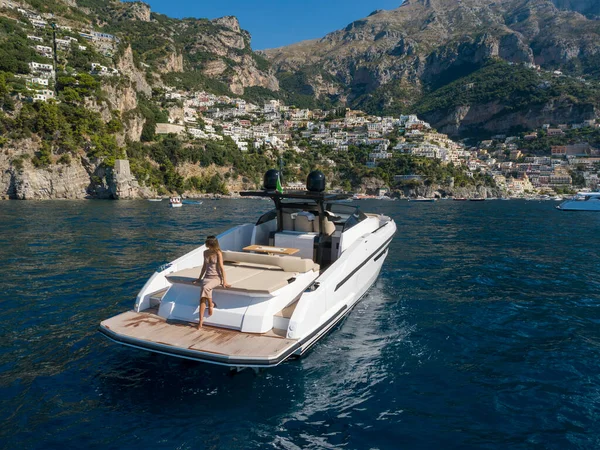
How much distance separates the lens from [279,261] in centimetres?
683

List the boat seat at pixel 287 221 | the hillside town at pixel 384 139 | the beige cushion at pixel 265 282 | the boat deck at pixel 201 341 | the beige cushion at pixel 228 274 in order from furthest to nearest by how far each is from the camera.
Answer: the hillside town at pixel 384 139, the boat seat at pixel 287 221, the beige cushion at pixel 228 274, the beige cushion at pixel 265 282, the boat deck at pixel 201 341

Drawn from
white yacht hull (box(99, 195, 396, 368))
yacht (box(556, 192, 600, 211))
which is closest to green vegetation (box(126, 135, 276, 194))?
yacht (box(556, 192, 600, 211))

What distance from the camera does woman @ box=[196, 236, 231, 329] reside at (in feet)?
18.2

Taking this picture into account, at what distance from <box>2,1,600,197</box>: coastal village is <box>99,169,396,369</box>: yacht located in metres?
76.2

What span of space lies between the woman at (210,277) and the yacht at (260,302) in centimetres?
11

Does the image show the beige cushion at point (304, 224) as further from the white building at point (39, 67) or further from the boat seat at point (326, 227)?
the white building at point (39, 67)

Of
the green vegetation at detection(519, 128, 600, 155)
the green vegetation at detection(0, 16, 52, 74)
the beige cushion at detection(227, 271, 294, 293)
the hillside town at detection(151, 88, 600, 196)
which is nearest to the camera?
the beige cushion at detection(227, 271, 294, 293)

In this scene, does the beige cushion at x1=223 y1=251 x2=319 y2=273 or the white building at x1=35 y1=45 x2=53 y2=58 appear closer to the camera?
the beige cushion at x1=223 y1=251 x2=319 y2=273

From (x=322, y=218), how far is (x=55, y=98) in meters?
80.2

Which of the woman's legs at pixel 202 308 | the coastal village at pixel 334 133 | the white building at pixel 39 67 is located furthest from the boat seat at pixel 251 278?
the white building at pixel 39 67

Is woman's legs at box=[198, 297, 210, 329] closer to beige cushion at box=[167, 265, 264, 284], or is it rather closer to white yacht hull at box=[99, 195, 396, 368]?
white yacht hull at box=[99, 195, 396, 368]

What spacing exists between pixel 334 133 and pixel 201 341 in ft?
514

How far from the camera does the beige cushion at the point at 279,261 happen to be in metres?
6.68

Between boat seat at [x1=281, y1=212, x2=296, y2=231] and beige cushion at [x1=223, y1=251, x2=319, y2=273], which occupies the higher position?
boat seat at [x1=281, y1=212, x2=296, y2=231]
